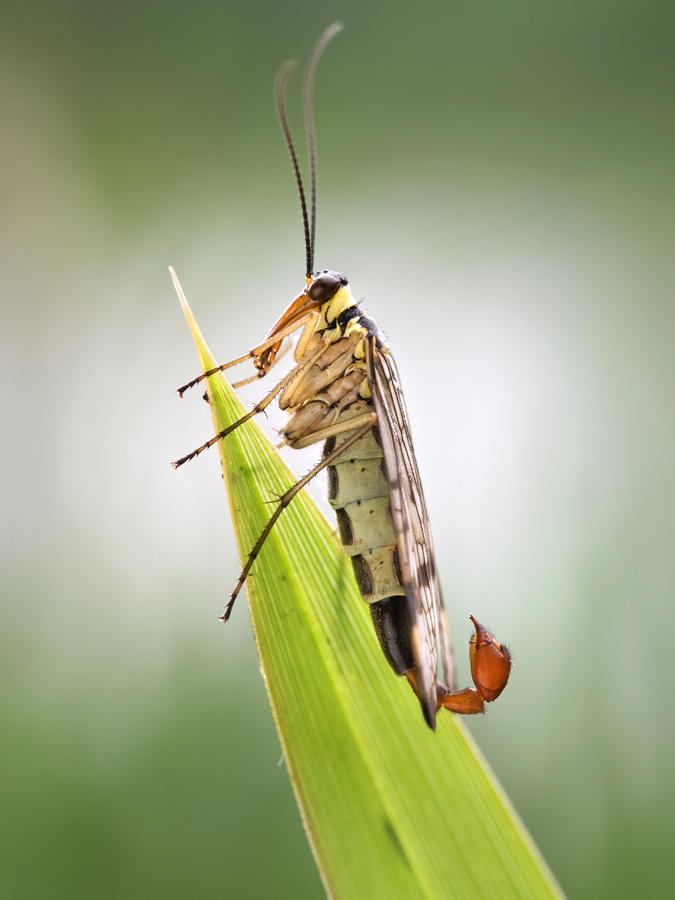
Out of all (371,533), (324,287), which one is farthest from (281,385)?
(371,533)

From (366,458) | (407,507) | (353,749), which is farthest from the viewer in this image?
(366,458)

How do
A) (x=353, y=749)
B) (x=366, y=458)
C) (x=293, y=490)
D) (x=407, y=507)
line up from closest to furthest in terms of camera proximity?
(x=353, y=749), (x=293, y=490), (x=407, y=507), (x=366, y=458)

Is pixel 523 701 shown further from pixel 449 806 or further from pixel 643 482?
pixel 449 806

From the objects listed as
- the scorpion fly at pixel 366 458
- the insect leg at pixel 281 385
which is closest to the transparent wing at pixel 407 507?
the scorpion fly at pixel 366 458

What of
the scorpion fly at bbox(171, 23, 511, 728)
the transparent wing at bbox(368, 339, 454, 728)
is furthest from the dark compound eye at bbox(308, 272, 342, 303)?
the transparent wing at bbox(368, 339, 454, 728)

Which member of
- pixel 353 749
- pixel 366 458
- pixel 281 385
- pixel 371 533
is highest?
pixel 281 385

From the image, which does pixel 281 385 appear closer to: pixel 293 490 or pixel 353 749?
pixel 293 490

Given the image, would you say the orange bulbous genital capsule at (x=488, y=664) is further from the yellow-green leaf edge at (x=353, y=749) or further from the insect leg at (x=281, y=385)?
the insect leg at (x=281, y=385)

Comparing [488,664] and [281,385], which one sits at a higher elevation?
[281,385]
